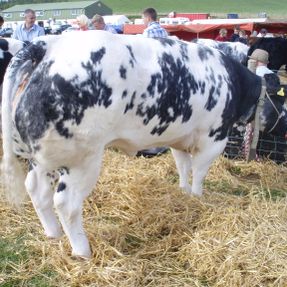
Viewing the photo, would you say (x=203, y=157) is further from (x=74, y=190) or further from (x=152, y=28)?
(x=152, y=28)

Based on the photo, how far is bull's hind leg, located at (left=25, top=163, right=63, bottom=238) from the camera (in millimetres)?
3625

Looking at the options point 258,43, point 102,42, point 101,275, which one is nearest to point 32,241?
point 101,275

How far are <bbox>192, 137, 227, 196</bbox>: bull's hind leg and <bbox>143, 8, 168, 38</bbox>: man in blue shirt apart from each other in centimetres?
290

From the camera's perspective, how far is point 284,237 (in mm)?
3449

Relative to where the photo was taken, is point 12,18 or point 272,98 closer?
point 272,98

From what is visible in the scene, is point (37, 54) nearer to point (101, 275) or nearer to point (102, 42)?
point (102, 42)

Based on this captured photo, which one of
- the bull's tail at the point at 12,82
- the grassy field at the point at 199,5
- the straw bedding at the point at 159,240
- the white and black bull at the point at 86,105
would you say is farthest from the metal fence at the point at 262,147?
the grassy field at the point at 199,5

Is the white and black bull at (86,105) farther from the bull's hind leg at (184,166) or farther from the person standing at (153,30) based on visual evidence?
the person standing at (153,30)

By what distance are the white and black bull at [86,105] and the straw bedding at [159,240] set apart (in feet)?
0.78

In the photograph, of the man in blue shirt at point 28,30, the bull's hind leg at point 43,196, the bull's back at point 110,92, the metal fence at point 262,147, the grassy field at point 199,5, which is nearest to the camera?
the bull's back at point 110,92

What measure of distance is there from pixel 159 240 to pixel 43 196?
92 cm

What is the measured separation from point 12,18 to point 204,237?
73.6 meters

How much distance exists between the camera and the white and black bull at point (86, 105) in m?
3.06

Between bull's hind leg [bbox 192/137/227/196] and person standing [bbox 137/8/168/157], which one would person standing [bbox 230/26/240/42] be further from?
bull's hind leg [bbox 192/137/227/196]
